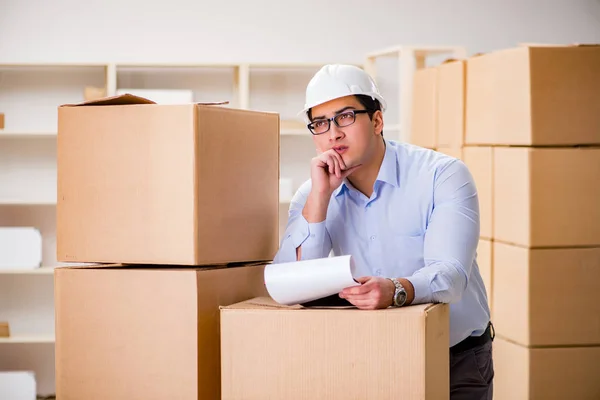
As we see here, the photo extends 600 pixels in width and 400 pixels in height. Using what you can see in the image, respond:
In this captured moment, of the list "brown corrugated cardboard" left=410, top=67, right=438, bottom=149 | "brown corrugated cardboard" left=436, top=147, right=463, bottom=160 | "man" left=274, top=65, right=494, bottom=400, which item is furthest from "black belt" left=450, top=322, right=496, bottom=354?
"brown corrugated cardboard" left=410, top=67, right=438, bottom=149

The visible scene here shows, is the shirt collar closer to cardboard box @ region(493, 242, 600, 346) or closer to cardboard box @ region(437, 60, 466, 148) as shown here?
cardboard box @ region(493, 242, 600, 346)

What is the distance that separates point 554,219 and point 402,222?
146cm

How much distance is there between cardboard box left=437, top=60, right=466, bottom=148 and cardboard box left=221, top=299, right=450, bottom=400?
7.68 feet

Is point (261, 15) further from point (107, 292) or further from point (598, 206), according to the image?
point (107, 292)

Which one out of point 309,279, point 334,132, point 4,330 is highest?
point 334,132

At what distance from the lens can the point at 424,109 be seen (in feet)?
13.2

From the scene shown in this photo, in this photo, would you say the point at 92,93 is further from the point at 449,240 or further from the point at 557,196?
the point at 449,240

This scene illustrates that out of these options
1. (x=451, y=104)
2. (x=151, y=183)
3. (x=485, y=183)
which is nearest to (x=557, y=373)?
(x=485, y=183)

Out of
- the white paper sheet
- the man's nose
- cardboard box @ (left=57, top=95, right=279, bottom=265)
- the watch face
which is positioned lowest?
the watch face

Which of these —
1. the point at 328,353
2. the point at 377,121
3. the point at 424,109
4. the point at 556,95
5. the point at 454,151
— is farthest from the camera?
the point at 424,109

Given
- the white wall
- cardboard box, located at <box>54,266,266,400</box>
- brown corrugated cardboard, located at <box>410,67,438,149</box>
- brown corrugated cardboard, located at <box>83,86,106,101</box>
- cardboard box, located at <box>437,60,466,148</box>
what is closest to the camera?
cardboard box, located at <box>54,266,266,400</box>

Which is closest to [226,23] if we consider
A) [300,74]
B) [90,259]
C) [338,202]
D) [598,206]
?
[300,74]

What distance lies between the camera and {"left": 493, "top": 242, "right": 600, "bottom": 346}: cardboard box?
302cm

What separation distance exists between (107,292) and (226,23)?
323 cm
